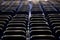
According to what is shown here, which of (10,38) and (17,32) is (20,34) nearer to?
(17,32)

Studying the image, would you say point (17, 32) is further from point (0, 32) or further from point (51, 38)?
point (51, 38)

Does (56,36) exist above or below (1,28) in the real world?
below

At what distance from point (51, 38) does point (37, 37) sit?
160 millimetres

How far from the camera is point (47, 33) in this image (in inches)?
75.4

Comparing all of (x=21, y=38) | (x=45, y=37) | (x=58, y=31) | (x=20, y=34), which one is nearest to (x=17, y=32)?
(x=20, y=34)

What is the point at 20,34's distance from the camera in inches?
74.0

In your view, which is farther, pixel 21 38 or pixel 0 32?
pixel 0 32

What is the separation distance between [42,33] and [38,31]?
6 cm

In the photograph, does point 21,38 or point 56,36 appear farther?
point 56,36

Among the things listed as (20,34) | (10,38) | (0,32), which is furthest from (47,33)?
(0,32)

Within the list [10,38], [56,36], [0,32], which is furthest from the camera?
[0,32]

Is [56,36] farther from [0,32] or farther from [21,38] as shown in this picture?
[0,32]

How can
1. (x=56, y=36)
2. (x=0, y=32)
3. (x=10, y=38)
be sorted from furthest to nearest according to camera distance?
(x=0, y=32) → (x=56, y=36) → (x=10, y=38)

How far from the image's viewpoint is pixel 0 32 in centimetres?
203
